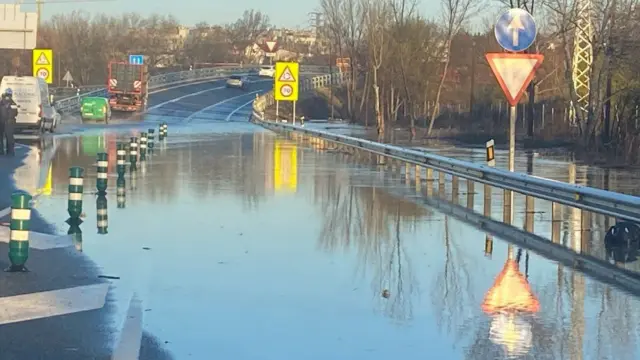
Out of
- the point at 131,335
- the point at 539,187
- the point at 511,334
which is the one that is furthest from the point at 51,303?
the point at 539,187

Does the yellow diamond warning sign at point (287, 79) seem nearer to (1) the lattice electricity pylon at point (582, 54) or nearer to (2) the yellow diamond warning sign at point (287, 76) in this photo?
(2) the yellow diamond warning sign at point (287, 76)

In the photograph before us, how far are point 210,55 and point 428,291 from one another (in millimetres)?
158562

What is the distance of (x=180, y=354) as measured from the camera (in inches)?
322

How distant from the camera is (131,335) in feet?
28.7

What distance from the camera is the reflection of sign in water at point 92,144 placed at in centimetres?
3419

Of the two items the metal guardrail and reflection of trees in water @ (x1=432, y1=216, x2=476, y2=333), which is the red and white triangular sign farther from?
the metal guardrail

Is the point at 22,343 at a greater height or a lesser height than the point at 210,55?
lesser

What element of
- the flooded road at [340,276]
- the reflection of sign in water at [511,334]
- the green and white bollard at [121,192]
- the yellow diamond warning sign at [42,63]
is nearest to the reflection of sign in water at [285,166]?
the flooded road at [340,276]

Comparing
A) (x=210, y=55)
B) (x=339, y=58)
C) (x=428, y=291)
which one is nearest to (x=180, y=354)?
(x=428, y=291)

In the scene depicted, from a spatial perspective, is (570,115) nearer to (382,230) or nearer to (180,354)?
(382,230)

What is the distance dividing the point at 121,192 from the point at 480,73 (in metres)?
58.8

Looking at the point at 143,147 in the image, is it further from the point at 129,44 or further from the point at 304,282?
the point at 129,44

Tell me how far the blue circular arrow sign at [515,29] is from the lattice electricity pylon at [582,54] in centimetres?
2174

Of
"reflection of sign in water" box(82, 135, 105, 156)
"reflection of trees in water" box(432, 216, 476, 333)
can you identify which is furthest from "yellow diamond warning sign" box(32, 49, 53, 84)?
"reflection of trees in water" box(432, 216, 476, 333)
